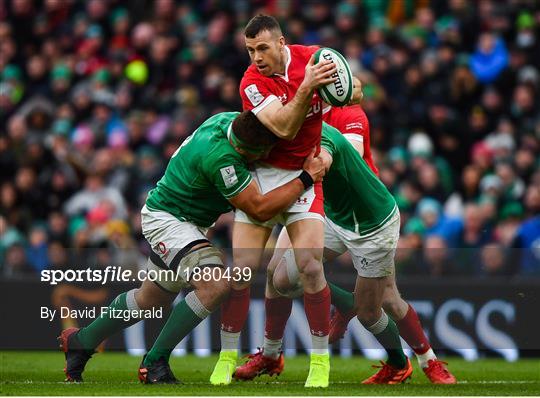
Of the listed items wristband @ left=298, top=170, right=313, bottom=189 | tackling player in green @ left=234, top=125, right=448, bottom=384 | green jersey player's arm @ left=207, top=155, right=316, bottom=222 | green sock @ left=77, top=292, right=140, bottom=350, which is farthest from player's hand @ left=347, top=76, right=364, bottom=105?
green sock @ left=77, top=292, right=140, bottom=350

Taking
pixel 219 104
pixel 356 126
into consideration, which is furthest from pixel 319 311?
pixel 219 104

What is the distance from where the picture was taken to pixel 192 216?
9430 mm

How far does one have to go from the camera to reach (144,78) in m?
18.1

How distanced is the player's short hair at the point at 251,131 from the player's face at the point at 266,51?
0.44 m

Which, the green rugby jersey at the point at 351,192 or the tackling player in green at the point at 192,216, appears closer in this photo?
the tackling player in green at the point at 192,216

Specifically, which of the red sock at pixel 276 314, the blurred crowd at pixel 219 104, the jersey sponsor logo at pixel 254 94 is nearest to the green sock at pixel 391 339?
the red sock at pixel 276 314

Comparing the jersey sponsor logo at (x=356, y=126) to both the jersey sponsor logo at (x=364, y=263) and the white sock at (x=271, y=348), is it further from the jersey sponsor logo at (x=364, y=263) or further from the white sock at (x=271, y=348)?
the white sock at (x=271, y=348)

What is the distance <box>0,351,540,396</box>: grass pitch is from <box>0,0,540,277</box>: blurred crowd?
1551mm

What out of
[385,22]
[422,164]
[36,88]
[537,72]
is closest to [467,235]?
[422,164]

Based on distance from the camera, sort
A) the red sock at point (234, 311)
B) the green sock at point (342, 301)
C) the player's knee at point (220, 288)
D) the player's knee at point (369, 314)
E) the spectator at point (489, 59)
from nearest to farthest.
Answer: the player's knee at point (220, 288)
the red sock at point (234, 311)
the player's knee at point (369, 314)
the green sock at point (342, 301)
the spectator at point (489, 59)

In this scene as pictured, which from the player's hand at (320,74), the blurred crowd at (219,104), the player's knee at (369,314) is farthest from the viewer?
the blurred crowd at (219,104)

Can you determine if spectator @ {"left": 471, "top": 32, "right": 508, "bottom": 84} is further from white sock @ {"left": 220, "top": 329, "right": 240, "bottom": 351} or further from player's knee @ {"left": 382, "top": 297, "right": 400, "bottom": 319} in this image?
white sock @ {"left": 220, "top": 329, "right": 240, "bottom": 351}

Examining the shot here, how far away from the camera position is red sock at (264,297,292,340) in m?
9.88

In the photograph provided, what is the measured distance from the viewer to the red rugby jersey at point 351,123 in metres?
10.3
